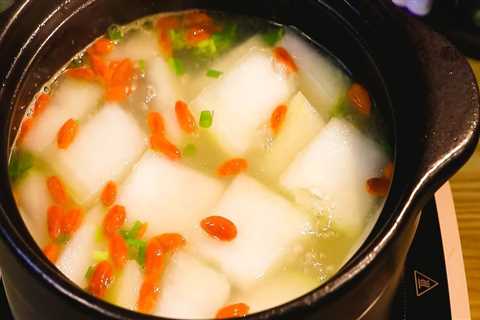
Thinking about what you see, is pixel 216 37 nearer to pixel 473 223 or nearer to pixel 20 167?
pixel 20 167

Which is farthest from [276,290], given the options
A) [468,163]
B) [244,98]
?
[468,163]

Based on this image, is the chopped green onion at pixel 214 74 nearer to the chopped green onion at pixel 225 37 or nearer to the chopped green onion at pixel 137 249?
the chopped green onion at pixel 225 37

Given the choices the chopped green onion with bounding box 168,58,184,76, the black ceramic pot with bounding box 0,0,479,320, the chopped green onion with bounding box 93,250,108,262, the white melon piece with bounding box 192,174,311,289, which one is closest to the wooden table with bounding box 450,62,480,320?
the black ceramic pot with bounding box 0,0,479,320

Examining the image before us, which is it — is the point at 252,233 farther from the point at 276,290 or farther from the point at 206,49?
the point at 206,49

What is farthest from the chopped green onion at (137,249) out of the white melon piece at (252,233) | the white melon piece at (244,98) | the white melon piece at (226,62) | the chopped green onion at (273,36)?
the chopped green onion at (273,36)

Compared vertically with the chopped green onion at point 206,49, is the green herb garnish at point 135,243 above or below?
below

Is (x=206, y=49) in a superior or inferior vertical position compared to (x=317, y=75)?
superior

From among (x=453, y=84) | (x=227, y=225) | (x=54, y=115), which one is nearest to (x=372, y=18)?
(x=453, y=84)
